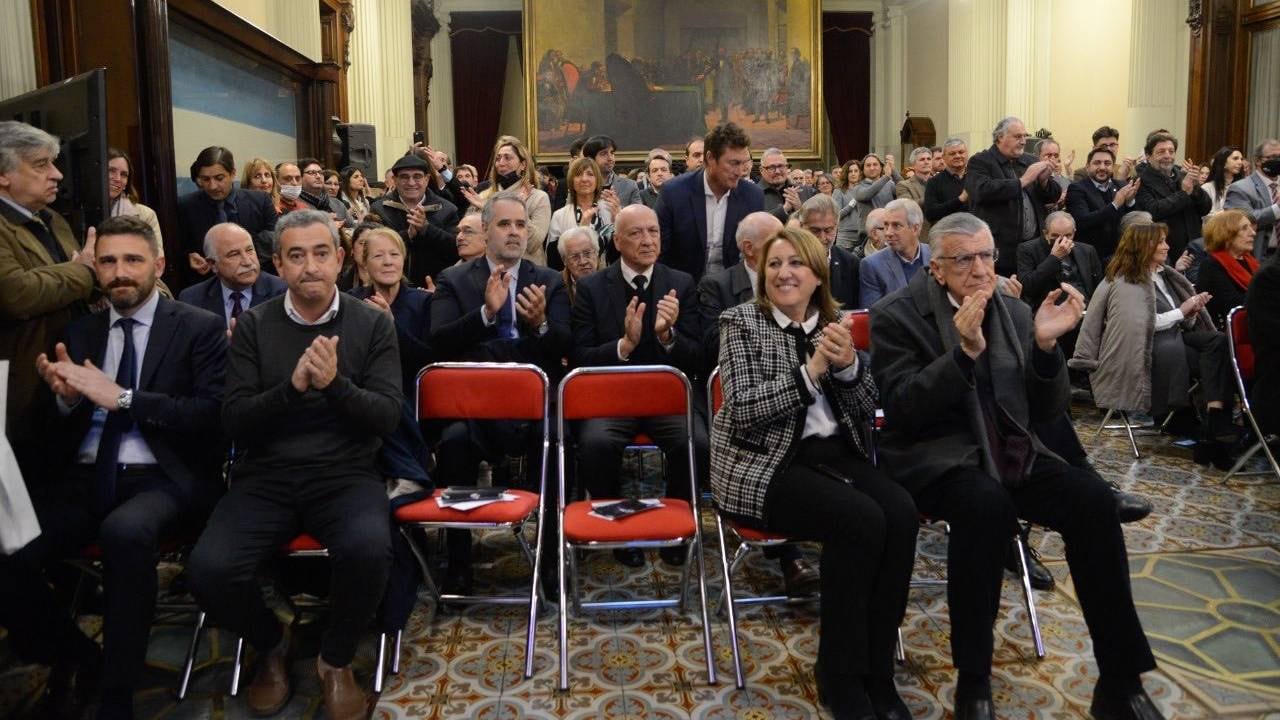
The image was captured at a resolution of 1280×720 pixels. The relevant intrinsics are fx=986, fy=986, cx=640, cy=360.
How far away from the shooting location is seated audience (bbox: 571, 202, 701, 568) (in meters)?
3.86

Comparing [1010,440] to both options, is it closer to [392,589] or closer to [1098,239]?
[392,589]

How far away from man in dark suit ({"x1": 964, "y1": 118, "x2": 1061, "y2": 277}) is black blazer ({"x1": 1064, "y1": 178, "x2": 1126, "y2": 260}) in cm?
79

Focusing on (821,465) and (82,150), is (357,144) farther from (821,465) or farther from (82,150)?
(821,465)

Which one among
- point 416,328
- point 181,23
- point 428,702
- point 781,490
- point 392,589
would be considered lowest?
point 428,702

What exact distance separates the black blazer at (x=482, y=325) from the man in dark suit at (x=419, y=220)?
4.41 ft

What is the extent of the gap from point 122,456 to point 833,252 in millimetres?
3538

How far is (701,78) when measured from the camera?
17.5 m

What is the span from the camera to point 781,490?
3051 millimetres

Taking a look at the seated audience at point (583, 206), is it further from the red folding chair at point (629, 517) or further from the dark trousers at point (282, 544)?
the dark trousers at point (282, 544)

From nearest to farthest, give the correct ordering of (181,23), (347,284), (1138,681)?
1. (1138,681)
2. (347,284)
3. (181,23)

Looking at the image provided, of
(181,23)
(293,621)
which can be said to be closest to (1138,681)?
(293,621)

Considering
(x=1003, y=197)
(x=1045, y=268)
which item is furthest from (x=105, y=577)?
(x=1003, y=197)

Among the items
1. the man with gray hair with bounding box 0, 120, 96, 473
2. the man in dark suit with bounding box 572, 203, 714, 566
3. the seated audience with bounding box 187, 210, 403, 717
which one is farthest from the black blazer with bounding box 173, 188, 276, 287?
the seated audience with bounding box 187, 210, 403, 717

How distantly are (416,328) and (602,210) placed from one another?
1.87 metres
